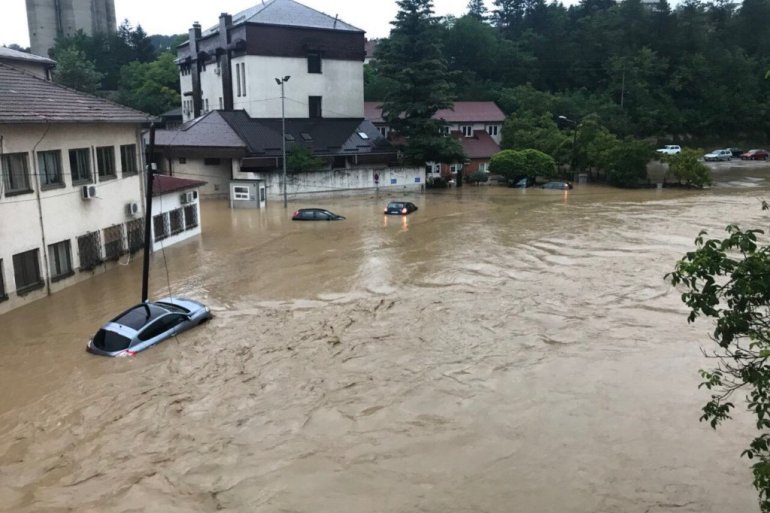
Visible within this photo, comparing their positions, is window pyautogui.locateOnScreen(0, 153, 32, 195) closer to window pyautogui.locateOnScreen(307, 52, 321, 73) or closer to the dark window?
the dark window

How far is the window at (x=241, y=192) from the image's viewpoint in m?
41.2

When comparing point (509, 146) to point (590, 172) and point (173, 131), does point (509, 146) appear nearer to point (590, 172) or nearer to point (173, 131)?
point (590, 172)

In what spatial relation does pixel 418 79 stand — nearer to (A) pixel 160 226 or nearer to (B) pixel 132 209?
(A) pixel 160 226

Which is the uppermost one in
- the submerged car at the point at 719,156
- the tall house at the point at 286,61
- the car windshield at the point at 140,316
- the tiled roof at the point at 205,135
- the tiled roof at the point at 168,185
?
the tall house at the point at 286,61

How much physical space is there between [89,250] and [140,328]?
8618mm

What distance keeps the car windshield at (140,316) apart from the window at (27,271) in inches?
201

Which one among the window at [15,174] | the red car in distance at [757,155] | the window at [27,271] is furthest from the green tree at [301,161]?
the red car in distance at [757,155]

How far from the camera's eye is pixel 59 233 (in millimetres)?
21672

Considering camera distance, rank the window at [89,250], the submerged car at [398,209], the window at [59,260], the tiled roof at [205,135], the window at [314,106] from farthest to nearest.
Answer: the window at [314,106], the tiled roof at [205,135], the submerged car at [398,209], the window at [89,250], the window at [59,260]

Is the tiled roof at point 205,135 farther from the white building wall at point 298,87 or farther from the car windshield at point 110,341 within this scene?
the car windshield at point 110,341

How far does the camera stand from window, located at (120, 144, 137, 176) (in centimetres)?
2624

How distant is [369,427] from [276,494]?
8.90 ft

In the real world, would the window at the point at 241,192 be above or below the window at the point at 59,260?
above

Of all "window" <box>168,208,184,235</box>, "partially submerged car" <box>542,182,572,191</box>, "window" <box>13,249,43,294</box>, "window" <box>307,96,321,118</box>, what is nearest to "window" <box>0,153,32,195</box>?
"window" <box>13,249,43,294</box>
